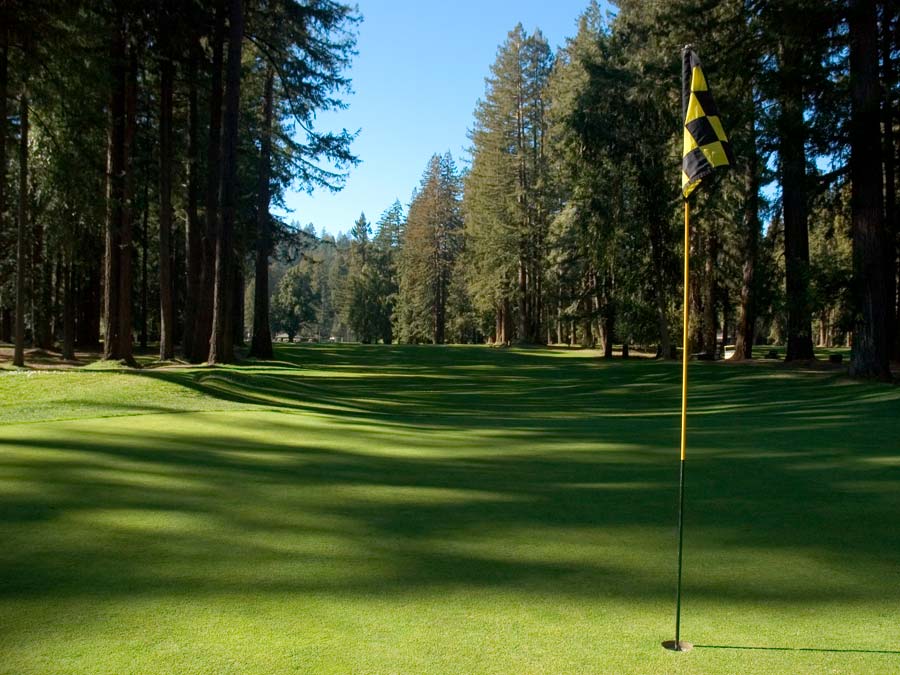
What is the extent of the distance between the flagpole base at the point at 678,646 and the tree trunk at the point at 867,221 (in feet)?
63.6

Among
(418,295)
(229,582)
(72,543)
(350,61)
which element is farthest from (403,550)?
(418,295)

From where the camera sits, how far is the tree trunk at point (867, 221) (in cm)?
2069

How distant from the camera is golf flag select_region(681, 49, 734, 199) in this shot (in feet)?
14.9

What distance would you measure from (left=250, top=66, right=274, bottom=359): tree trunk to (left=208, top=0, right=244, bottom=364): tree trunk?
27.1ft

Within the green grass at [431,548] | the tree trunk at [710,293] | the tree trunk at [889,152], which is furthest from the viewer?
the tree trunk at [710,293]

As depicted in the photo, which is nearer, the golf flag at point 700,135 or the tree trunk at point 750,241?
the golf flag at point 700,135

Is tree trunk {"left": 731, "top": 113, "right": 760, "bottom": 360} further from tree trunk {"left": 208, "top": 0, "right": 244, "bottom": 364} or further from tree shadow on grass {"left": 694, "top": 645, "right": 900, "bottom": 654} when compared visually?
tree shadow on grass {"left": 694, "top": 645, "right": 900, "bottom": 654}

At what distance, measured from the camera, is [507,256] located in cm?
6028

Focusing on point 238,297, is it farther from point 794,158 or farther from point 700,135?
point 700,135

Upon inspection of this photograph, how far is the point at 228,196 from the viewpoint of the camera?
2681 centimetres

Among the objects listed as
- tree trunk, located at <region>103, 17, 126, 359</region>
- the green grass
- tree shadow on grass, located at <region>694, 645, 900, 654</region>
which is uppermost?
tree trunk, located at <region>103, 17, 126, 359</region>

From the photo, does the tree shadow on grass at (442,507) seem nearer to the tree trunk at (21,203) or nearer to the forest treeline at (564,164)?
the forest treeline at (564,164)

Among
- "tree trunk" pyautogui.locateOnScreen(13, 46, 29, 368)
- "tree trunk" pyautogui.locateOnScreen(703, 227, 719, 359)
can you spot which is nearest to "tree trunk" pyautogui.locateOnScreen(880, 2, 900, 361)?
"tree trunk" pyautogui.locateOnScreen(703, 227, 719, 359)

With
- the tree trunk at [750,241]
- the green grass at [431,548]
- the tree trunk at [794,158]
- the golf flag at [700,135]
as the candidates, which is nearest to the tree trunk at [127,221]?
the green grass at [431,548]
